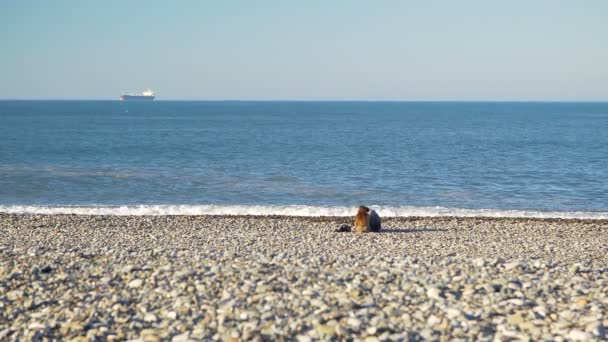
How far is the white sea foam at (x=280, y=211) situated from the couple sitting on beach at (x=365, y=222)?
20.9ft

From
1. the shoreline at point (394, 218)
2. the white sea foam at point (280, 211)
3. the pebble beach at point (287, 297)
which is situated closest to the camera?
the pebble beach at point (287, 297)

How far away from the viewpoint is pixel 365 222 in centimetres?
2125

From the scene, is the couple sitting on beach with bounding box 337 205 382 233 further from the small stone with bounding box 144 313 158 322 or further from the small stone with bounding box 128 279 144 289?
the small stone with bounding box 144 313 158 322

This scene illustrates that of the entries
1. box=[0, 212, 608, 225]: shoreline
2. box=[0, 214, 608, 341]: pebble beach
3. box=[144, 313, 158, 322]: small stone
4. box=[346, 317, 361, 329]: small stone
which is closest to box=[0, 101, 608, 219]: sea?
box=[0, 212, 608, 225]: shoreline

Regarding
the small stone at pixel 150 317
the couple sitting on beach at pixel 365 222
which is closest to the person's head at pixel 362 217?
the couple sitting on beach at pixel 365 222

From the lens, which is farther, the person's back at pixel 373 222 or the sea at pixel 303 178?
the sea at pixel 303 178

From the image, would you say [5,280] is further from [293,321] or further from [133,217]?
[133,217]

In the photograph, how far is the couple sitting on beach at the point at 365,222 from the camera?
21188 millimetres

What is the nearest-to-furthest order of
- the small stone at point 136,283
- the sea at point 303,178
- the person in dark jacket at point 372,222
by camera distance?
the small stone at point 136,283
the person in dark jacket at point 372,222
the sea at point 303,178

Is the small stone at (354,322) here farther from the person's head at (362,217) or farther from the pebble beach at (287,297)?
the person's head at (362,217)

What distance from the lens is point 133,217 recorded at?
2608cm

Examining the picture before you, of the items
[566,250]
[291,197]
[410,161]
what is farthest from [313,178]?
[566,250]

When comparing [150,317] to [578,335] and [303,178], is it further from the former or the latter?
[303,178]

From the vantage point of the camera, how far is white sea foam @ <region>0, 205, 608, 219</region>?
28203mm
